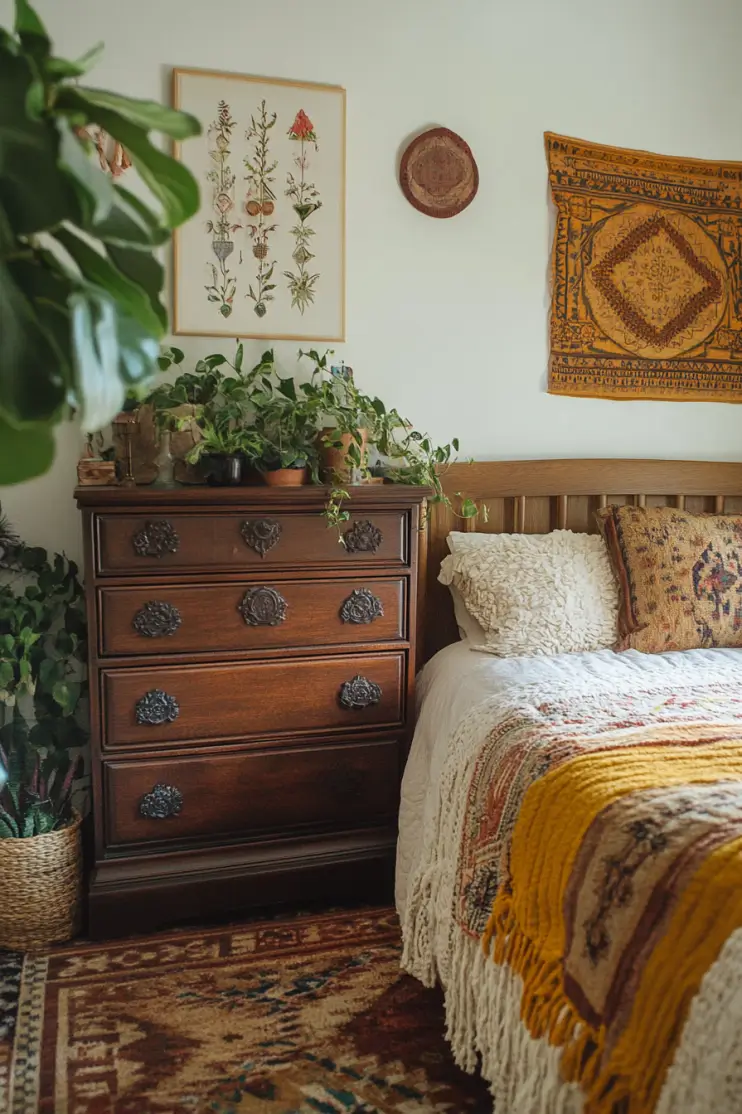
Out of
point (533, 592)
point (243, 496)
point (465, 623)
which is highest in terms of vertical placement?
point (243, 496)

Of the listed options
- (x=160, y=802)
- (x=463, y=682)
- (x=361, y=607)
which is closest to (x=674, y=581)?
(x=463, y=682)

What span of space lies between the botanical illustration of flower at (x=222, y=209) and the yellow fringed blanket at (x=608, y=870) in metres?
1.38

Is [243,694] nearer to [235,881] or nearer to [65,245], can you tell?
[235,881]

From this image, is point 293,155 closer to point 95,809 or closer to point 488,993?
point 95,809

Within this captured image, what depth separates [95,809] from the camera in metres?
2.01

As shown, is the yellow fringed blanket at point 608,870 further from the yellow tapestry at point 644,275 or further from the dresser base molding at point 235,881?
the yellow tapestry at point 644,275

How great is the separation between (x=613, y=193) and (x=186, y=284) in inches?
51.9

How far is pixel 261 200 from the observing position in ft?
7.73

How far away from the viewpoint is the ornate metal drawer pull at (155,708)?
2.01 metres

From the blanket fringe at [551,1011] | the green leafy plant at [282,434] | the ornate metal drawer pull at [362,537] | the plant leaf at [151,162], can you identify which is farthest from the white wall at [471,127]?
the plant leaf at [151,162]

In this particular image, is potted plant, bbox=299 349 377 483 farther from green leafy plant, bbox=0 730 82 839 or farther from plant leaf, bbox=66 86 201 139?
plant leaf, bbox=66 86 201 139

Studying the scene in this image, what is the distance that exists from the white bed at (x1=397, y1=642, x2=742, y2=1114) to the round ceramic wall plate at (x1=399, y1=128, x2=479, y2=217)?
126 cm

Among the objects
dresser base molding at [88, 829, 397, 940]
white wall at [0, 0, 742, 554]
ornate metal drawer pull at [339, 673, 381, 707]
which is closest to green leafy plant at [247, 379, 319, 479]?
white wall at [0, 0, 742, 554]

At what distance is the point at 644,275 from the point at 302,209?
1.07 m
